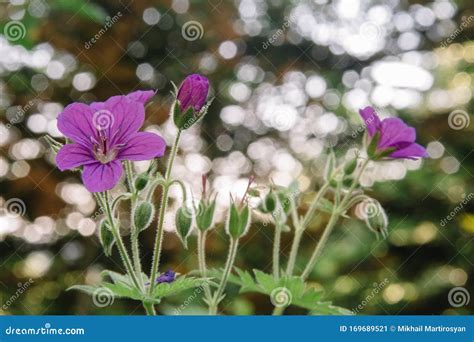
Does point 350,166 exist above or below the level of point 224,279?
above

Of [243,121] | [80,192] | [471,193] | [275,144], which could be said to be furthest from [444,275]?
[80,192]

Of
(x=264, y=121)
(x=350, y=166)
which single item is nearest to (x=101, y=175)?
A: (x=350, y=166)

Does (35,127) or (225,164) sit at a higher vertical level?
(225,164)

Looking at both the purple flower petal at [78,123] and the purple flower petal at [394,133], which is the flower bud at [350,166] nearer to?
the purple flower petal at [394,133]

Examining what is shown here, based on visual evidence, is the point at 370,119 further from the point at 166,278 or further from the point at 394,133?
the point at 166,278

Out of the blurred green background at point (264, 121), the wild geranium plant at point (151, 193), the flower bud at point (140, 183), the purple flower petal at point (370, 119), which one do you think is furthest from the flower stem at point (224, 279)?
the blurred green background at point (264, 121)

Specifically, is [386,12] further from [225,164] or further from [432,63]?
[225,164]

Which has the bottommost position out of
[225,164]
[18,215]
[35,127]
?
[18,215]

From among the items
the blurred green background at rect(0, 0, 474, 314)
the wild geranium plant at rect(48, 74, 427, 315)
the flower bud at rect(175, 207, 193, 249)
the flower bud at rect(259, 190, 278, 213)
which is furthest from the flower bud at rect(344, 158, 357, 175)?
the blurred green background at rect(0, 0, 474, 314)
